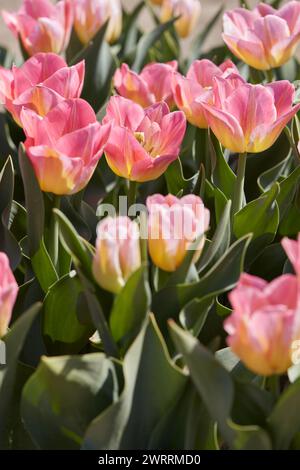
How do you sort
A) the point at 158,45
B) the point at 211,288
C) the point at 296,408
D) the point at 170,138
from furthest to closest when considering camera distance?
the point at 158,45 < the point at 170,138 < the point at 211,288 < the point at 296,408

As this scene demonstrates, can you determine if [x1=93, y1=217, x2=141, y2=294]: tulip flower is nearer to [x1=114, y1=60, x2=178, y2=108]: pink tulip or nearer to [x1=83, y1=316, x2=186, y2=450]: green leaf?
[x1=83, y1=316, x2=186, y2=450]: green leaf

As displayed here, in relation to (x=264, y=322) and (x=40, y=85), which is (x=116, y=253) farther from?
(x=40, y=85)

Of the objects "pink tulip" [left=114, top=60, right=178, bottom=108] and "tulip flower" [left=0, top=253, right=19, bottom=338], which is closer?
"tulip flower" [left=0, top=253, right=19, bottom=338]

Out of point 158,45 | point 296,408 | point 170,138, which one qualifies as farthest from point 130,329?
point 158,45

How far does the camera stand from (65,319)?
0.98 m

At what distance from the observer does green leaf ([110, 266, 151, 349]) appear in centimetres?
81

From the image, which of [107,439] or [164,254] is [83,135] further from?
[107,439]

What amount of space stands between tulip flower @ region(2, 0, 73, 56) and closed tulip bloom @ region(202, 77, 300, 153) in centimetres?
48

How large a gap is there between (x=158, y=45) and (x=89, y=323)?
1.05m

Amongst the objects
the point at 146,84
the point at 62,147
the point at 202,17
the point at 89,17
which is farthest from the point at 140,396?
the point at 202,17

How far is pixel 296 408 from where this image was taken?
757 mm

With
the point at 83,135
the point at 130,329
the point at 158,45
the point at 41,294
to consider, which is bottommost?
the point at 158,45

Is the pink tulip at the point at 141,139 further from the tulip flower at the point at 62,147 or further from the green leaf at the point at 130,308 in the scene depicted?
the green leaf at the point at 130,308

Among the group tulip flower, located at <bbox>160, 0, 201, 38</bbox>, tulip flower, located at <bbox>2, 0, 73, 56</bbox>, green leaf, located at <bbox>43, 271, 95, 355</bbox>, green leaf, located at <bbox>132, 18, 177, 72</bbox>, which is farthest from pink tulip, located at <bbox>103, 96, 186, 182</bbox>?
tulip flower, located at <bbox>160, 0, 201, 38</bbox>
